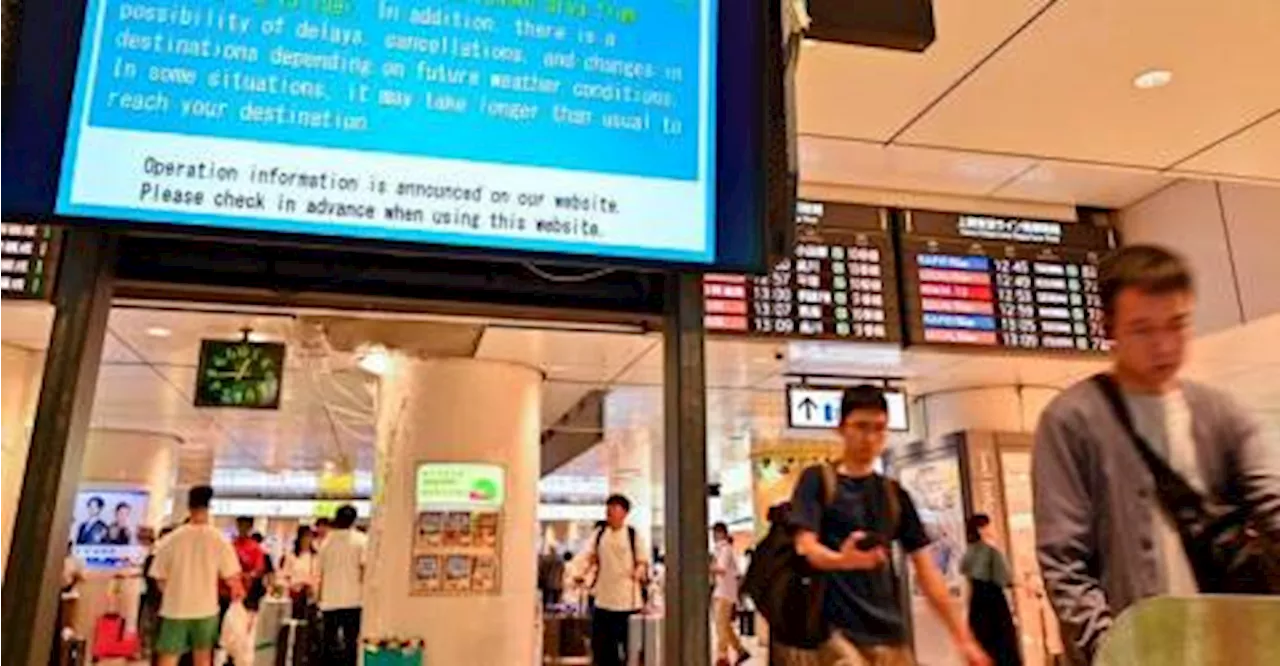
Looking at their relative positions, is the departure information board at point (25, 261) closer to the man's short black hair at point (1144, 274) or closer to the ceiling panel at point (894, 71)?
the ceiling panel at point (894, 71)

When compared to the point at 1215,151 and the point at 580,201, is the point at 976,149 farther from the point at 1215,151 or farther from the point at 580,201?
the point at 580,201

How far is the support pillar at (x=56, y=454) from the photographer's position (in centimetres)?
143

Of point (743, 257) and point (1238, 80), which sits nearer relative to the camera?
point (743, 257)

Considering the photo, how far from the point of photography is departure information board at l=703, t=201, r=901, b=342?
454cm

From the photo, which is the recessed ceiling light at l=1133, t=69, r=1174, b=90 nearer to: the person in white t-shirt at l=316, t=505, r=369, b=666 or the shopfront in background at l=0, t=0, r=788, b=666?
the shopfront in background at l=0, t=0, r=788, b=666

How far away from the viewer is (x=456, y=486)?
263 inches

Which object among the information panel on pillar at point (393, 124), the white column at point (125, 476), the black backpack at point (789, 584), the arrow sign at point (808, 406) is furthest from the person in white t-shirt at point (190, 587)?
the information panel on pillar at point (393, 124)

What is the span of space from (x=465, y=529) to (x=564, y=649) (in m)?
3.30

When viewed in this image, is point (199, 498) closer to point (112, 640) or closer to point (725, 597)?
point (112, 640)

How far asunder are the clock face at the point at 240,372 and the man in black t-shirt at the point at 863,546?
171 inches

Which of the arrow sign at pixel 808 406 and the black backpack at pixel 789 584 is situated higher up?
the arrow sign at pixel 808 406

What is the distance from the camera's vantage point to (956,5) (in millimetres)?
2793

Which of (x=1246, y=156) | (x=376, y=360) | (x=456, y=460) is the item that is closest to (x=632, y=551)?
(x=456, y=460)

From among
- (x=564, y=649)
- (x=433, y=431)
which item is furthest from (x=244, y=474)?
(x=433, y=431)
